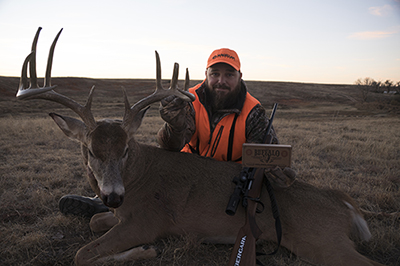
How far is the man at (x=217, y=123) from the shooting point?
13.8 feet

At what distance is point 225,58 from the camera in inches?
189

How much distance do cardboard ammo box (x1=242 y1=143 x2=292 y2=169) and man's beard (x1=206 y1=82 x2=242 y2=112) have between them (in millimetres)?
1975

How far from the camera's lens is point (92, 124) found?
3.42 metres

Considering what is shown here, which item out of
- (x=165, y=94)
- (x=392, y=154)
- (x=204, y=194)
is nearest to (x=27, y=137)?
(x=165, y=94)

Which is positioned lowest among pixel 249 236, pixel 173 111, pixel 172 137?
pixel 249 236

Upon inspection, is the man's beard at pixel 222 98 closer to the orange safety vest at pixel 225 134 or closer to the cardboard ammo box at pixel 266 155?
the orange safety vest at pixel 225 134

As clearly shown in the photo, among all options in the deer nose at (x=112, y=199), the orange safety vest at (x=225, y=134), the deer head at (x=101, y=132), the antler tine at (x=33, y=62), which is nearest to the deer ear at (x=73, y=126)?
the deer head at (x=101, y=132)

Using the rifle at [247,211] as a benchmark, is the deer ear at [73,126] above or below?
above

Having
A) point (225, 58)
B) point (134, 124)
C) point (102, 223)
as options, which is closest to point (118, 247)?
point (102, 223)

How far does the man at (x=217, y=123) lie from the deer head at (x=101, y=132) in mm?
661

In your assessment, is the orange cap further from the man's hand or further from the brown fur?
the brown fur

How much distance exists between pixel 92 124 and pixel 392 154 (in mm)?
8087

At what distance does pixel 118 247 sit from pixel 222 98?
2.91 meters

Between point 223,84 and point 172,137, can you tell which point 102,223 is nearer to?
point 172,137
